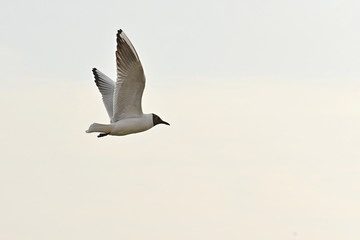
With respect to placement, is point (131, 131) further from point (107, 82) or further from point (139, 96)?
point (107, 82)

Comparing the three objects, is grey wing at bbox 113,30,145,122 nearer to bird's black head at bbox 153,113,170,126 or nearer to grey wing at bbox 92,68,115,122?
bird's black head at bbox 153,113,170,126

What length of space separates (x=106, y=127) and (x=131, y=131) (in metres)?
0.56

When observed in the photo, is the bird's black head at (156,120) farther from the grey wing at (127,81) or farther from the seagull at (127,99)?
the grey wing at (127,81)

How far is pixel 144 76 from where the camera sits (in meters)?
24.5

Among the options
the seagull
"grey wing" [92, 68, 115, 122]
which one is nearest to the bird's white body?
the seagull

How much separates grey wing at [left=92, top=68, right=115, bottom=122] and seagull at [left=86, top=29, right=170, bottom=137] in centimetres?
47

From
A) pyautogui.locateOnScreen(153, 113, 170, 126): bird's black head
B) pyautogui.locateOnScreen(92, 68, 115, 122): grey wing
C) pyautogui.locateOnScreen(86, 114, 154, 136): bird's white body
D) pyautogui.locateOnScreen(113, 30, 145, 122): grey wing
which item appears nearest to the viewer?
pyautogui.locateOnScreen(113, 30, 145, 122): grey wing

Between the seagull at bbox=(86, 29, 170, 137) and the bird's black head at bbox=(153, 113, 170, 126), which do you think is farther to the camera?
the bird's black head at bbox=(153, 113, 170, 126)

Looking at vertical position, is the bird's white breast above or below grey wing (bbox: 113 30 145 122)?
below

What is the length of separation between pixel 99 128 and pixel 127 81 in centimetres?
104

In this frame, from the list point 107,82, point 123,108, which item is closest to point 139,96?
point 123,108

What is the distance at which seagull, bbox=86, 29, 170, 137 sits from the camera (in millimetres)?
24250

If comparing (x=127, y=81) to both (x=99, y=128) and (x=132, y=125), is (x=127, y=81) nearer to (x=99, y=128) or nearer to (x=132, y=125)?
(x=132, y=125)

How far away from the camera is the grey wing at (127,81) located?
953 inches
